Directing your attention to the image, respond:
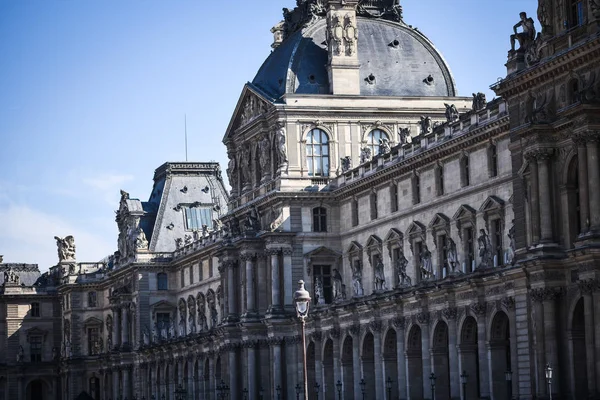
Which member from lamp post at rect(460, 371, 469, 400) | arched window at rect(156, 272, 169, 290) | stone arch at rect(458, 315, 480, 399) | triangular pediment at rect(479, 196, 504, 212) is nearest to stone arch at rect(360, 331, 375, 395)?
stone arch at rect(458, 315, 480, 399)

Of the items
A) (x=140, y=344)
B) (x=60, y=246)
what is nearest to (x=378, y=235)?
(x=140, y=344)

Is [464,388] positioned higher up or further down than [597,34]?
further down

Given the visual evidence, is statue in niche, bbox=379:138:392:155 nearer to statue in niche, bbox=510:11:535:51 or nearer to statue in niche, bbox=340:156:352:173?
statue in niche, bbox=340:156:352:173

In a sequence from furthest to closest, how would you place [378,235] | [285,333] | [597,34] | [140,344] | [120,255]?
[120,255], [140,344], [285,333], [378,235], [597,34]

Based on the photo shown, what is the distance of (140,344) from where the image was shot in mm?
148125

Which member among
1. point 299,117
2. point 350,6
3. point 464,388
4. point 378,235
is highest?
point 350,6

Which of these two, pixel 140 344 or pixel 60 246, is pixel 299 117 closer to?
pixel 140 344

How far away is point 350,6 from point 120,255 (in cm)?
5512

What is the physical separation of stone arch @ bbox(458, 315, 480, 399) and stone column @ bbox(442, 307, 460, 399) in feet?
2.14

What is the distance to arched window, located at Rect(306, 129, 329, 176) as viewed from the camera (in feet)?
363

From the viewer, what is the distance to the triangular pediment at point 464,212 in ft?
286

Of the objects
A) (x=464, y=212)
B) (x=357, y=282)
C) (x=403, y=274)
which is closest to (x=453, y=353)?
(x=464, y=212)

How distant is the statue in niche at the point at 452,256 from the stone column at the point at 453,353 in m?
2.55

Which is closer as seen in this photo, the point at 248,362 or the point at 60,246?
the point at 248,362
